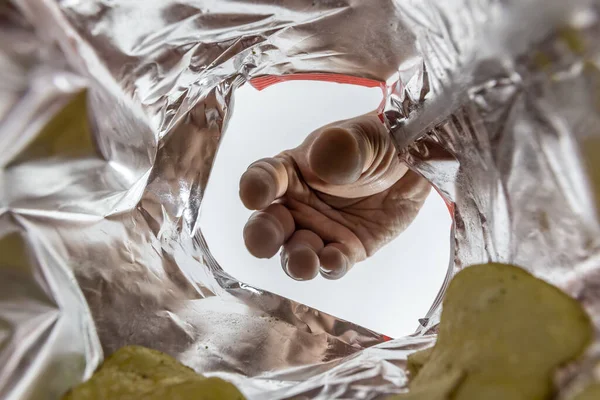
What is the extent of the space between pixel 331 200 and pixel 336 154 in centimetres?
16

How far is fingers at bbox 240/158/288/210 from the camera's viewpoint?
0.52 m

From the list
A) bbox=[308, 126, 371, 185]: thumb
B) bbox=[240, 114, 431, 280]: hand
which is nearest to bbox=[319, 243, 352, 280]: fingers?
bbox=[240, 114, 431, 280]: hand

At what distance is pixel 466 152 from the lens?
1.20 feet

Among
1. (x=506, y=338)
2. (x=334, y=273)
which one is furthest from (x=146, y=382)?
(x=334, y=273)

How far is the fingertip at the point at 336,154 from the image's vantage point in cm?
46

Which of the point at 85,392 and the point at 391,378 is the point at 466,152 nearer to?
the point at 391,378

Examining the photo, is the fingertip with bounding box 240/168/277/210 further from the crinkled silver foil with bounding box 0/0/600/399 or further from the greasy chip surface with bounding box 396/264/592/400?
the greasy chip surface with bounding box 396/264/592/400

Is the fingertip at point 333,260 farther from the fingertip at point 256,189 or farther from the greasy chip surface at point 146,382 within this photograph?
the greasy chip surface at point 146,382

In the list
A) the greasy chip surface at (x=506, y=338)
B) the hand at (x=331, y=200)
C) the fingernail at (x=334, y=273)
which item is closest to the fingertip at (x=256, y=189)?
the hand at (x=331, y=200)

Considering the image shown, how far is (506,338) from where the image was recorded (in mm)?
251

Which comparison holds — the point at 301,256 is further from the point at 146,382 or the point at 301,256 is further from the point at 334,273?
the point at 146,382

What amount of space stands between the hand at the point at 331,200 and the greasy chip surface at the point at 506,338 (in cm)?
20

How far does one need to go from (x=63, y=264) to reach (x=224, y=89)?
0.24m

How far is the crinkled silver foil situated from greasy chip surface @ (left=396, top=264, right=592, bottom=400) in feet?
0.03
